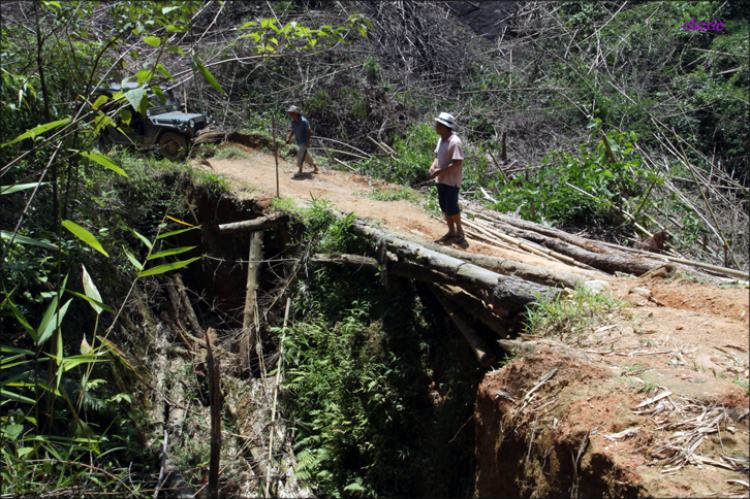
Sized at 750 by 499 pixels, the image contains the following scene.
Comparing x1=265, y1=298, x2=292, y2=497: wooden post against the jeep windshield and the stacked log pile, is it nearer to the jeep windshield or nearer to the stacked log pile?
the stacked log pile

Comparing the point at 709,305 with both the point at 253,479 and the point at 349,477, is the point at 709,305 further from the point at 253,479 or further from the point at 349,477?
the point at 253,479

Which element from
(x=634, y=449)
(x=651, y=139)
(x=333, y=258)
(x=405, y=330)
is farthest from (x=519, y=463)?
(x=651, y=139)

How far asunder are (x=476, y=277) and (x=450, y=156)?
81.6 inches

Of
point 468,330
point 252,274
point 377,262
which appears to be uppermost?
point 377,262

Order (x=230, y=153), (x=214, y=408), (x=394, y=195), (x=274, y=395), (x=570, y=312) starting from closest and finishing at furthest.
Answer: (x=214, y=408) → (x=570, y=312) → (x=274, y=395) → (x=394, y=195) → (x=230, y=153)

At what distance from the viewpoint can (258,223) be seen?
8.02 metres

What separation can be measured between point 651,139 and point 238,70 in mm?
11494

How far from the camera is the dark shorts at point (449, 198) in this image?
6.55m

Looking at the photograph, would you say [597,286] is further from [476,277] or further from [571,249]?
[571,249]

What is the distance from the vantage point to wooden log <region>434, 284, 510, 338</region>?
4.57m

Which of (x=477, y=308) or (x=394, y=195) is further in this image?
(x=394, y=195)

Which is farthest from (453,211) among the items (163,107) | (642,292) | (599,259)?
(163,107)

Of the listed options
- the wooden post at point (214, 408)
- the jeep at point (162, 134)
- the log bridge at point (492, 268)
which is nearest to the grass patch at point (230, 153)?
the jeep at point (162, 134)

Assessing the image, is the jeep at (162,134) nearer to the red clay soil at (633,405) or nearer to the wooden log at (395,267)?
the wooden log at (395,267)
